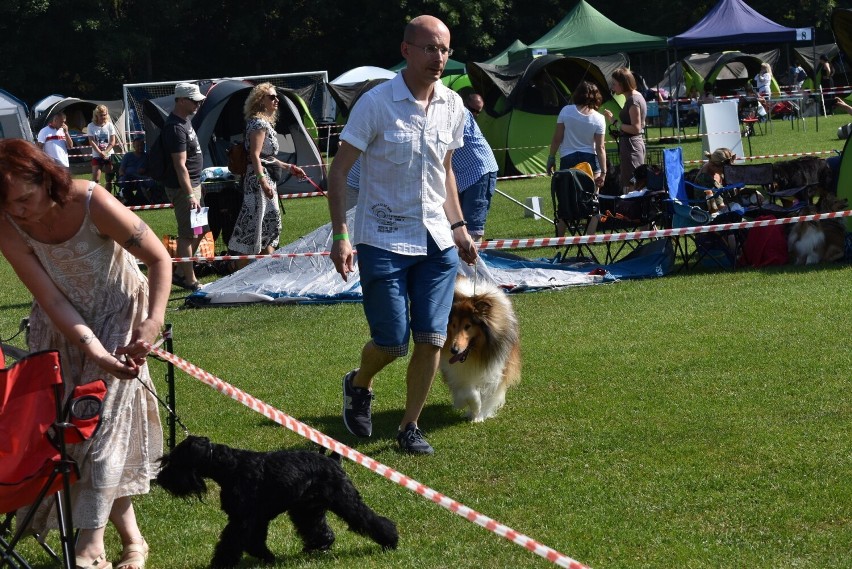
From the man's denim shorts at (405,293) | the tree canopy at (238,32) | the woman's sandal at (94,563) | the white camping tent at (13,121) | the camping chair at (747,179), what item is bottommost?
the woman's sandal at (94,563)

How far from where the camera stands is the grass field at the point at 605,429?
4.10m

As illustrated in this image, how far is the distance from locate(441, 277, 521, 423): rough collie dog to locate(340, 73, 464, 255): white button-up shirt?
0.82m

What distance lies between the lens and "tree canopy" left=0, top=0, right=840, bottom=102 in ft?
151

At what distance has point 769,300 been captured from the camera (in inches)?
340

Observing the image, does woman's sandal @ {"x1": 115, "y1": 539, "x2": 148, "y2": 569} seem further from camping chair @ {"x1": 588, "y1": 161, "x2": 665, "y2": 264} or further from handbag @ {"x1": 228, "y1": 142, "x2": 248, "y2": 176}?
camping chair @ {"x1": 588, "y1": 161, "x2": 665, "y2": 264}

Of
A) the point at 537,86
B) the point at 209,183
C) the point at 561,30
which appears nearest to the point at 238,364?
the point at 209,183

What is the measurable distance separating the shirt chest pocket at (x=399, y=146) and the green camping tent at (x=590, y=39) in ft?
79.6

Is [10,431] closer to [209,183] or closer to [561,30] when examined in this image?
[209,183]

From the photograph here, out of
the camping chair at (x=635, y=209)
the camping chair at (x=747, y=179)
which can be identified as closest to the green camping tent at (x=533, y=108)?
the camping chair at (x=635, y=209)

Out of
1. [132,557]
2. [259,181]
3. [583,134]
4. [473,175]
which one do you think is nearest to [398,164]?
[132,557]

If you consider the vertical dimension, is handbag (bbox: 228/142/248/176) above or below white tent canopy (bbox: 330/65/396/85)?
below

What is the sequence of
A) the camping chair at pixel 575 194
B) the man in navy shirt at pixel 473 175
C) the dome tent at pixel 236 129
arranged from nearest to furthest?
1. the man in navy shirt at pixel 473 175
2. the camping chair at pixel 575 194
3. the dome tent at pixel 236 129

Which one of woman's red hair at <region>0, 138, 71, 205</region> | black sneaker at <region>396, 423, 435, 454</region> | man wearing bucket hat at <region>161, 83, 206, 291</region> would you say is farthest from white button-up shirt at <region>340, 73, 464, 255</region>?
man wearing bucket hat at <region>161, 83, 206, 291</region>

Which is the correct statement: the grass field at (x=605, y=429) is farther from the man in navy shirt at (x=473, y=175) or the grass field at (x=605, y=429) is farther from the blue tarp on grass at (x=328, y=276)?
the man in navy shirt at (x=473, y=175)
